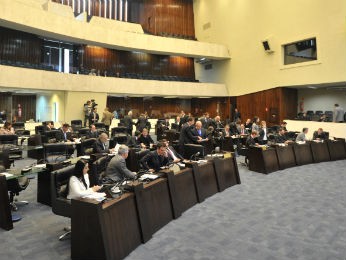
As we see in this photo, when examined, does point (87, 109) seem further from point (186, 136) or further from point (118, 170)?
point (118, 170)

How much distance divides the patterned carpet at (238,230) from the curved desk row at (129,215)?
182 millimetres

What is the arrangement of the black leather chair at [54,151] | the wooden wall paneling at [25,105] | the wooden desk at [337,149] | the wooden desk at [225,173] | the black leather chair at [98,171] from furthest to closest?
the wooden wall paneling at [25,105] < the wooden desk at [337,149] < the black leather chair at [54,151] < the wooden desk at [225,173] < the black leather chair at [98,171]

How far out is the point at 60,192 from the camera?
15.3 ft

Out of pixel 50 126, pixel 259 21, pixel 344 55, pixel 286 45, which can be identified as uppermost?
pixel 259 21

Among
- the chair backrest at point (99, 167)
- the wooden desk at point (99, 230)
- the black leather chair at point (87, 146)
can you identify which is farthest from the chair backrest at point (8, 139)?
the wooden desk at point (99, 230)

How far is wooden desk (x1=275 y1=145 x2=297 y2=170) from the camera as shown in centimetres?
995

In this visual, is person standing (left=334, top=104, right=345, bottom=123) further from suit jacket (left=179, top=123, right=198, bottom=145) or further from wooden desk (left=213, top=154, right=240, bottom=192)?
wooden desk (left=213, top=154, right=240, bottom=192)

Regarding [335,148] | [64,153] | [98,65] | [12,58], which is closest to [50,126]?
[64,153]

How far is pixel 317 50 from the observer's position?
56.1 ft

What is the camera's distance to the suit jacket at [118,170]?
542cm

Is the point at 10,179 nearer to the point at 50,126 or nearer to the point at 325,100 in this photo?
the point at 50,126

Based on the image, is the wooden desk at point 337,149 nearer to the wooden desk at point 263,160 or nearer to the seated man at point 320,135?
the seated man at point 320,135

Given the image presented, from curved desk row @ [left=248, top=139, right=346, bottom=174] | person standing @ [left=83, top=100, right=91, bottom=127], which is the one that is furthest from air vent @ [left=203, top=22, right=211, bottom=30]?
curved desk row @ [left=248, top=139, right=346, bottom=174]

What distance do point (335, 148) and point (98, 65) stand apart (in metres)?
16.4
